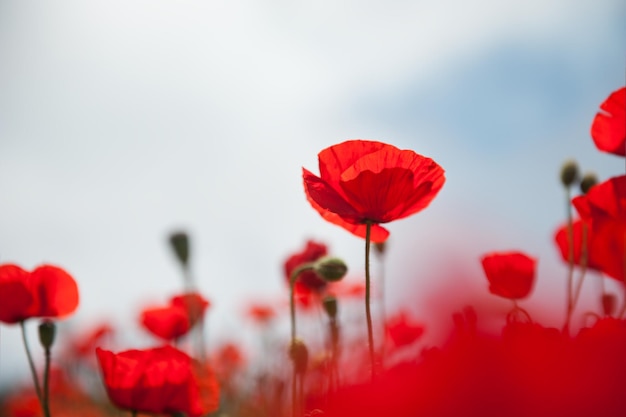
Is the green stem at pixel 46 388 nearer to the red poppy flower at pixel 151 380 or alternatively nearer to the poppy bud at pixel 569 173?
the red poppy flower at pixel 151 380

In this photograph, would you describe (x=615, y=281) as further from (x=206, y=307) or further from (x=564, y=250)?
(x=206, y=307)

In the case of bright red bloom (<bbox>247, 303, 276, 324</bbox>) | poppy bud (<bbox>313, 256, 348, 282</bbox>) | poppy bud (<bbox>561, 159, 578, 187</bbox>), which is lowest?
bright red bloom (<bbox>247, 303, 276, 324</bbox>)

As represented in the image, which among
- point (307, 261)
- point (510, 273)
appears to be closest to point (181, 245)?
point (307, 261)

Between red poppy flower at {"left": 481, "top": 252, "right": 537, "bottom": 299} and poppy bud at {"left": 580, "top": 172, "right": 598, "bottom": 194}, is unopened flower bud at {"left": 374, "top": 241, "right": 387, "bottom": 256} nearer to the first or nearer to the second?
poppy bud at {"left": 580, "top": 172, "right": 598, "bottom": 194}

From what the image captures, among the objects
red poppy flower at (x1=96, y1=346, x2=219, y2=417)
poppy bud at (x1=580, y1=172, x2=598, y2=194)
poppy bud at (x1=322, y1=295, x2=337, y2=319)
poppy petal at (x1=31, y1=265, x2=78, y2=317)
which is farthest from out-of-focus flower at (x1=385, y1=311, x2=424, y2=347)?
poppy petal at (x1=31, y1=265, x2=78, y2=317)

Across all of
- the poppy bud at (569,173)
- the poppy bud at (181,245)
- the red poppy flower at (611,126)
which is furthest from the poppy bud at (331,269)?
the poppy bud at (181,245)

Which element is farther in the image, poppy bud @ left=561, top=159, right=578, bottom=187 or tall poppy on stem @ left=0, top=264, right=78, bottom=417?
poppy bud @ left=561, top=159, right=578, bottom=187

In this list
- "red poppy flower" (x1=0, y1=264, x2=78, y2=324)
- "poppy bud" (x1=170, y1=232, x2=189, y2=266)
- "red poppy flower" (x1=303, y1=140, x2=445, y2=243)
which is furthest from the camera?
"poppy bud" (x1=170, y1=232, x2=189, y2=266)
